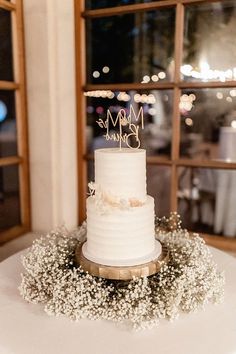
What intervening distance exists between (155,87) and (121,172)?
871mm

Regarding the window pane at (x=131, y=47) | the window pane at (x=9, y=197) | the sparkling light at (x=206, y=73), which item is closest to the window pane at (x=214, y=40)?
the sparkling light at (x=206, y=73)

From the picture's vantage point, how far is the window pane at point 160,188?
8.41 feet

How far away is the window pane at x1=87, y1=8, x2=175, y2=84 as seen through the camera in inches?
78.7

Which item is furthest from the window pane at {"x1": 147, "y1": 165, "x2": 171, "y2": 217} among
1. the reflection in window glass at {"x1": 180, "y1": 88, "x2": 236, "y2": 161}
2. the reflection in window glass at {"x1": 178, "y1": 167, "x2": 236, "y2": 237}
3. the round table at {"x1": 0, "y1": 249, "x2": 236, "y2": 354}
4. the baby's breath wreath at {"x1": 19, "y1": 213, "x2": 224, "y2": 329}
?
the round table at {"x1": 0, "y1": 249, "x2": 236, "y2": 354}

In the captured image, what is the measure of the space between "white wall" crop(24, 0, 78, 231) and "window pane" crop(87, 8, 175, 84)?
0.65 ft

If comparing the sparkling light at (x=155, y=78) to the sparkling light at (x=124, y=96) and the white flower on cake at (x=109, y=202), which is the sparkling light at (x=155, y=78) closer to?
the sparkling light at (x=124, y=96)

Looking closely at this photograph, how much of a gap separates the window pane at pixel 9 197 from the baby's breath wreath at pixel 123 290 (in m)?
0.74

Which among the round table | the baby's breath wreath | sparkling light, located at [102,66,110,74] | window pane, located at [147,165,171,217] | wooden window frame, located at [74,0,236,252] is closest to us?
the round table

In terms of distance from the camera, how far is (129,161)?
1062mm

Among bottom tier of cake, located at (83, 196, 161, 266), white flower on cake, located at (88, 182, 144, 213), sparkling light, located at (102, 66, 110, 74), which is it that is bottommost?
bottom tier of cake, located at (83, 196, 161, 266)

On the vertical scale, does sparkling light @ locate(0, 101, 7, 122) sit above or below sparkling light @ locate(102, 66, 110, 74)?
below

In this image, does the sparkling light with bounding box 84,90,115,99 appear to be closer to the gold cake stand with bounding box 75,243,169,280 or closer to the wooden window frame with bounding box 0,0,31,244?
the wooden window frame with bounding box 0,0,31,244

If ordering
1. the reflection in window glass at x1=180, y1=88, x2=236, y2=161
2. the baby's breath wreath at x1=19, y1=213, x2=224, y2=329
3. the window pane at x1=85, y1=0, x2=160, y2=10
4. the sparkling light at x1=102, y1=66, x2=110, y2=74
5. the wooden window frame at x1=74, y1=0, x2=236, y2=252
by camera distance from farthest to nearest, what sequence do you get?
the sparkling light at x1=102, y1=66, x2=110, y2=74
the window pane at x1=85, y1=0, x2=160, y2=10
the reflection in window glass at x1=180, y1=88, x2=236, y2=161
the wooden window frame at x1=74, y1=0, x2=236, y2=252
the baby's breath wreath at x1=19, y1=213, x2=224, y2=329

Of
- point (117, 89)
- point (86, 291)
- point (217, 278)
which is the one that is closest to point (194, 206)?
point (117, 89)
